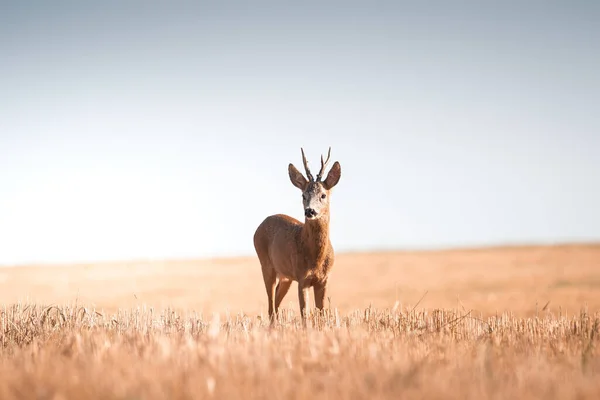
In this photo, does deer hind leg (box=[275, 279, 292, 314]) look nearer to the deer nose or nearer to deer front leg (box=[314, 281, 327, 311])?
deer front leg (box=[314, 281, 327, 311])

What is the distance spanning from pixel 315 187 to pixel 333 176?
1.70ft

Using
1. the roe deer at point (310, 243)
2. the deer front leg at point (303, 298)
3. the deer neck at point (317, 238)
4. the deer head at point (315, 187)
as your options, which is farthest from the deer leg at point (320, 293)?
the deer head at point (315, 187)

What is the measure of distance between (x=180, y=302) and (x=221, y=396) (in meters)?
25.4

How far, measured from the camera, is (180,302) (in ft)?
96.9

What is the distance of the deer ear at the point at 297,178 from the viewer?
11680 mm

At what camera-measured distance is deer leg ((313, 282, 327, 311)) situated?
442 inches

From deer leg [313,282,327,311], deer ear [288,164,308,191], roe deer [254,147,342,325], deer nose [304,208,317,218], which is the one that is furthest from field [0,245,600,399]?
deer ear [288,164,308,191]

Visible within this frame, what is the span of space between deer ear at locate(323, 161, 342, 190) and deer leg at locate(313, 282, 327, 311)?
163 cm

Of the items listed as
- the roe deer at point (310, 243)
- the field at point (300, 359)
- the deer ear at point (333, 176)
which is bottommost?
the field at point (300, 359)

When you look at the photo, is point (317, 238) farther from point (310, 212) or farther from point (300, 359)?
point (300, 359)

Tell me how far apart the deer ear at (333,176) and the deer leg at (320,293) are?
5.34 ft

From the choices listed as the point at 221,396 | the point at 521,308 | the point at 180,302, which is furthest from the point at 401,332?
the point at 180,302

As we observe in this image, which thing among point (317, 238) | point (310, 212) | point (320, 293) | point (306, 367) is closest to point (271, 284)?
point (320, 293)

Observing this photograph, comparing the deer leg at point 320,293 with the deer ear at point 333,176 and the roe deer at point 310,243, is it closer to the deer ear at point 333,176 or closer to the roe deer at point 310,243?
the roe deer at point 310,243
